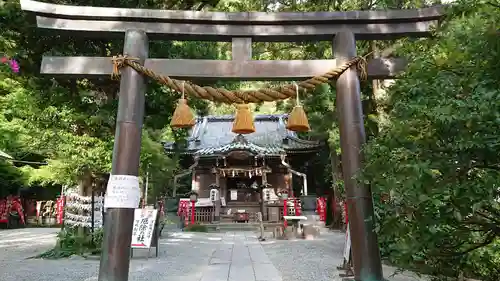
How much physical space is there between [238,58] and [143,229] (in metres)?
5.05

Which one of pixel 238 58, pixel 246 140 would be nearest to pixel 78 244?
pixel 238 58

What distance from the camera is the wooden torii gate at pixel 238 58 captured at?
3.96 metres

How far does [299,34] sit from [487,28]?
245 centimetres

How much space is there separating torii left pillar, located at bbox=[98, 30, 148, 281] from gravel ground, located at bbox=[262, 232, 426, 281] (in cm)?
302

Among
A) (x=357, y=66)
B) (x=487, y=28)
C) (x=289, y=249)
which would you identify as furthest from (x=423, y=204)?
(x=289, y=249)

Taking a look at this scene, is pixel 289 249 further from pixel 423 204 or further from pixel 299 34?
pixel 423 204

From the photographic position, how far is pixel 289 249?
958cm

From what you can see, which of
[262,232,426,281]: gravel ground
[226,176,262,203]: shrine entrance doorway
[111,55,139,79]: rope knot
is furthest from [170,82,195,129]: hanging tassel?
[226,176,262,203]: shrine entrance doorway

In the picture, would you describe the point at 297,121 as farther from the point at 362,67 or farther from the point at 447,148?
the point at 447,148

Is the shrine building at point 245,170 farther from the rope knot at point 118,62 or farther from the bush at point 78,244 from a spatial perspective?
the rope knot at point 118,62

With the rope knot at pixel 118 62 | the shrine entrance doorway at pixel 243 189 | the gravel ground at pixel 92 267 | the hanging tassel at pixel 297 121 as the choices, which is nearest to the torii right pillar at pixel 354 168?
the hanging tassel at pixel 297 121

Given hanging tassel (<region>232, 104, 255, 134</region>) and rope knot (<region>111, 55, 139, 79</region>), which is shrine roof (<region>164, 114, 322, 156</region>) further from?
rope knot (<region>111, 55, 139, 79</region>)

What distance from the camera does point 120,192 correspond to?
3840 mm

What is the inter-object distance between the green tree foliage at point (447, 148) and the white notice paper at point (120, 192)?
2.55 m
